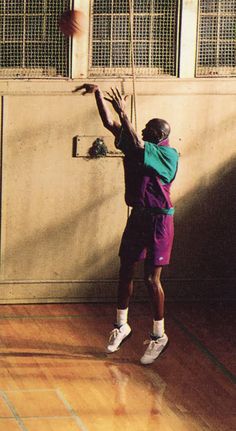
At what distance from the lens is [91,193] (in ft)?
29.0

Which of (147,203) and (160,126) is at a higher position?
(160,126)

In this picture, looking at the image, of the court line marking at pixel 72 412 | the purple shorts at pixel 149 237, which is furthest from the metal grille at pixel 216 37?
the court line marking at pixel 72 412

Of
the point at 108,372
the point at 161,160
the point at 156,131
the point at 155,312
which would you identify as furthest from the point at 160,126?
the point at 108,372

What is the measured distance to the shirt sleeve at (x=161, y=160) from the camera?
7055 mm

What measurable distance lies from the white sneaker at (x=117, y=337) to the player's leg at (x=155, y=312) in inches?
9.2

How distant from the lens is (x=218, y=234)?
29.8 ft

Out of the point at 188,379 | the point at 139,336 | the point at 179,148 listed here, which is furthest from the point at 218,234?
the point at 188,379

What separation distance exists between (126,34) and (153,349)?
2.79 metres

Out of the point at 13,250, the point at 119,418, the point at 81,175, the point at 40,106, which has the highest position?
the point at 40,106

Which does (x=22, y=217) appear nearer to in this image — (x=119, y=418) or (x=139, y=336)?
(x=139, y=336)

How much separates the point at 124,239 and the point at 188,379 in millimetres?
1114

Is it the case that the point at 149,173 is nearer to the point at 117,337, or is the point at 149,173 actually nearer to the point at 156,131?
the point at 156,131

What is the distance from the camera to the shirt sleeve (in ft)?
23.1

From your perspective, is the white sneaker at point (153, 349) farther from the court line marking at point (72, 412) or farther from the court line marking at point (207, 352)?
the court line marking at point (72, 412)
